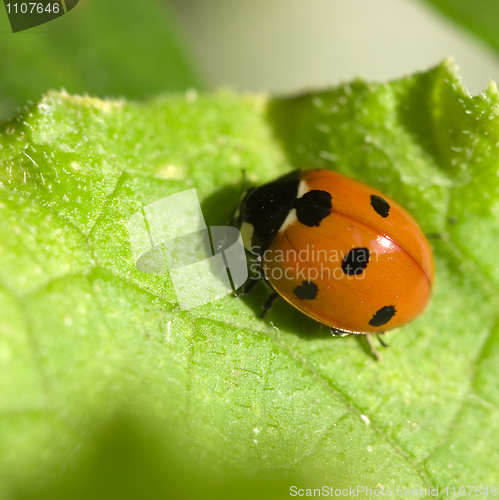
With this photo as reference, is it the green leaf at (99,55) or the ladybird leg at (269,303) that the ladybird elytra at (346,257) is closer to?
the ladybird leg at (269,303)

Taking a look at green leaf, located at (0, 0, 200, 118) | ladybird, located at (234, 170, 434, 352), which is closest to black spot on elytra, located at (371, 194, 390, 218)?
ladybird, located at (234, 170, 434, 352)

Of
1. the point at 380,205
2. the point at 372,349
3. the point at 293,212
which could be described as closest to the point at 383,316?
the point at 372,349

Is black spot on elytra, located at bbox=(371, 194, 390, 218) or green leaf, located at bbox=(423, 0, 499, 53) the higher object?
green leaf, located at bbox=(423, 0, 499, 53)

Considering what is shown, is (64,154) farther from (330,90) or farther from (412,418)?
(412,418)
